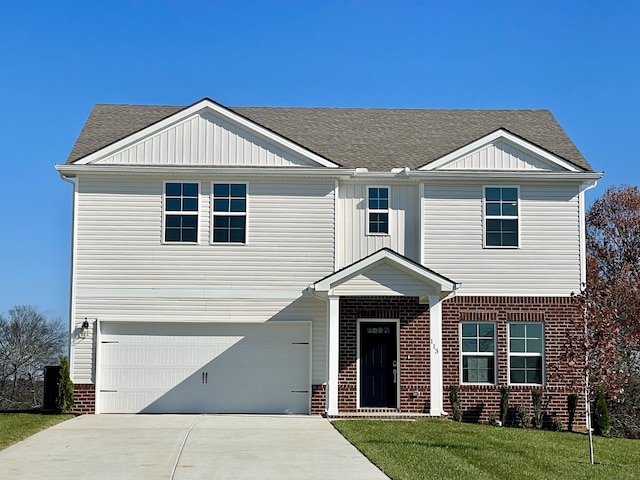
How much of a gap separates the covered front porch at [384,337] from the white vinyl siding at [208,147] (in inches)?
137

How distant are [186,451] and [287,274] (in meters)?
8.19

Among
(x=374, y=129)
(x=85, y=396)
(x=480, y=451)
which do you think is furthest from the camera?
(x=374, y=129)

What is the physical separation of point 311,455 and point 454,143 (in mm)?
12896

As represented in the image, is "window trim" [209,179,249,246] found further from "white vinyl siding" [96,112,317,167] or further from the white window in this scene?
the white window

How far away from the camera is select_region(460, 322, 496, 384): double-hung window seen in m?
23.0

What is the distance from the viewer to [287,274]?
22891 millimetres

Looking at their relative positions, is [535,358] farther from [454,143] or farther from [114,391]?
[114,391]

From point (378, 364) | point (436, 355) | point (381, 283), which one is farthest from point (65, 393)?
point (436, 355)

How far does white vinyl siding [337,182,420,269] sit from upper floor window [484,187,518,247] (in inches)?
70.6

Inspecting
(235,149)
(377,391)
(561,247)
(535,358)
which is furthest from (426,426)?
(235,149)

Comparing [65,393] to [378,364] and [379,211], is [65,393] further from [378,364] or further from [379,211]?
[379,211]

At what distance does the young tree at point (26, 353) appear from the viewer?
132 feet

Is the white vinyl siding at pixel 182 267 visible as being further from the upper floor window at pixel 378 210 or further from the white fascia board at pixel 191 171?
the upper floor window at pixel 378 210

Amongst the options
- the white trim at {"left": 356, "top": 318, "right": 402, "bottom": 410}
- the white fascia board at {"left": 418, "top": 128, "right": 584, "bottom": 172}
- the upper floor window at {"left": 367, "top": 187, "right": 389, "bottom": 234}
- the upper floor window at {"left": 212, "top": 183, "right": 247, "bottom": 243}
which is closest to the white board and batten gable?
the white trim at {"left": 356, "top": 318, "right": 402, "bottom": 410}
